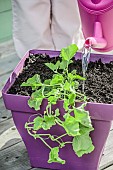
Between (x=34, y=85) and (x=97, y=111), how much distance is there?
200mm

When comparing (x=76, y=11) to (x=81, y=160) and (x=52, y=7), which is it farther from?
(x=81, y=160)

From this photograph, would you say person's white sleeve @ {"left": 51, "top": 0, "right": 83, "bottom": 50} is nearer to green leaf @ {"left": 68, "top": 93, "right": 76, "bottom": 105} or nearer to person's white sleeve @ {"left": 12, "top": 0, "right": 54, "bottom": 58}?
person's white sleeve @ {"left": 12, "top": 0, "right": 54, "bottom": 58}

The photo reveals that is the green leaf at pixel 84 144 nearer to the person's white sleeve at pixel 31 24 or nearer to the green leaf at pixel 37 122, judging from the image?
the green leaf at pixel 37 122

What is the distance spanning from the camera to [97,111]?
48.5 inches

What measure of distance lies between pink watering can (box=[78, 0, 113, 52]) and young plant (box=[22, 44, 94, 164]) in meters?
0.22

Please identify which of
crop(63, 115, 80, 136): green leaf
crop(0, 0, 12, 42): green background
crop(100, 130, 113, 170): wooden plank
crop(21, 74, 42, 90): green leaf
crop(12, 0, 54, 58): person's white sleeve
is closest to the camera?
crop(63, 115, 80, 136): green leaf

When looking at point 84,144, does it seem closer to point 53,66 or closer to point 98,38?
point 53,66

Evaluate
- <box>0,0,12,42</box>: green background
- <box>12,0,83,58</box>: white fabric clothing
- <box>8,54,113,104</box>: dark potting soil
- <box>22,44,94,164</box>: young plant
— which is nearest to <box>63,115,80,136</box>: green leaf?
<box>22,44,94,164</box>: young plant

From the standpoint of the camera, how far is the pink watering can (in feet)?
4.81

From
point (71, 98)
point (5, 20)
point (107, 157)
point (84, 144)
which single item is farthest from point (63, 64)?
point (5, 20)

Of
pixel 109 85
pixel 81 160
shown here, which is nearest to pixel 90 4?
pixel 109 85

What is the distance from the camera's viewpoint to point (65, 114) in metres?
1.20

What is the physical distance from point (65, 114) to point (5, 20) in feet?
5.04

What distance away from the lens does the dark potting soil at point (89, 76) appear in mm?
1297
